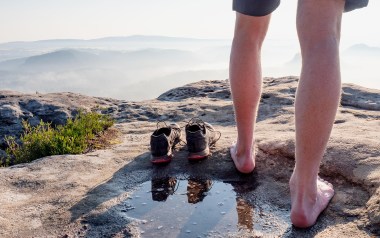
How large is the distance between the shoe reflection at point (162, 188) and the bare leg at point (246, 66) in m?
0.82

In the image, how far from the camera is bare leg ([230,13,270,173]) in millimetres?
3145

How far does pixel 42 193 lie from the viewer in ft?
11.5

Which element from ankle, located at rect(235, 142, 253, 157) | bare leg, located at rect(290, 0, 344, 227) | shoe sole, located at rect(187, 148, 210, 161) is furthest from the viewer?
shoe sole, located at rect(187, 148, 210, 161)

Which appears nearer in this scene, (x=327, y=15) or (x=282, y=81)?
(x=327, y=15)

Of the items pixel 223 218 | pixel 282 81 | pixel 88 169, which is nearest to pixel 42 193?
pixel 88 169

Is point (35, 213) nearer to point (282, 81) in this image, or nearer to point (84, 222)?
point (84, 222)

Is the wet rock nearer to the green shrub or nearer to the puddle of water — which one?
the puddle of water

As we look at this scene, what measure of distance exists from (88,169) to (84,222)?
1230mm

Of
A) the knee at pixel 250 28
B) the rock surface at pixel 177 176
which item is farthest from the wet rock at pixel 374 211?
the knee at pixel 250 28

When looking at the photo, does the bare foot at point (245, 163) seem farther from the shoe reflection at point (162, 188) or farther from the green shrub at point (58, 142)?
the green shrub at point (58, 142)

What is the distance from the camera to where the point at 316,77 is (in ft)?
7.70

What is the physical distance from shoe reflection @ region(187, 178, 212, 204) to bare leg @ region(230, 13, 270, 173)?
598 mm

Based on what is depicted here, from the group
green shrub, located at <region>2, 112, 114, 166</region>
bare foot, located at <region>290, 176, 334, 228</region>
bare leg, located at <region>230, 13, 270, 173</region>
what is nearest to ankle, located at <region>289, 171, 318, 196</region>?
bare foot, located at <region>290, 176, 334, 228</region>

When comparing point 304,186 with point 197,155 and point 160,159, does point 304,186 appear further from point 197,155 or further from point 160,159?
point 160,159
